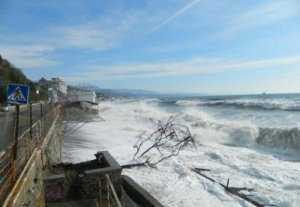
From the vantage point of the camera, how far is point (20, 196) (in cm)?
565

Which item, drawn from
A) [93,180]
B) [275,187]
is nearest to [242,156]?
[275,187]

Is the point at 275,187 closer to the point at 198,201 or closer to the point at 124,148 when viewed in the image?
the point at 198,201

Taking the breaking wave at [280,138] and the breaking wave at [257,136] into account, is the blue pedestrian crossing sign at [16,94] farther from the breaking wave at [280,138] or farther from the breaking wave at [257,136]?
the breaking wave at [280,138]

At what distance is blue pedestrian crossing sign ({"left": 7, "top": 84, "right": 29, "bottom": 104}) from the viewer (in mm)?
6372

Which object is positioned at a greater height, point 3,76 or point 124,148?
point 3,76

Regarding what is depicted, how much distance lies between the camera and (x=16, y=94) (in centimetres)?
643

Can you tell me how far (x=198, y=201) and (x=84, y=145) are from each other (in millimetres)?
10429

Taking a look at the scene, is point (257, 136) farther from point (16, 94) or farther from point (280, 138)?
point (16, 94)

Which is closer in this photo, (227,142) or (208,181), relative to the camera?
(208,181)

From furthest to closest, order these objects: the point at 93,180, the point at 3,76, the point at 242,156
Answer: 1. the point at 3,76
2. the point at 242,156
3. the point at 93,180

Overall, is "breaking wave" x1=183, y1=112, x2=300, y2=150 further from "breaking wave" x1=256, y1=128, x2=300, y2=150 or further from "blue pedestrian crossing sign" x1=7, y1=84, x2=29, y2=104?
"blue pedestrian crossing sign" x1=7, y1=84, x2=29, y2=104

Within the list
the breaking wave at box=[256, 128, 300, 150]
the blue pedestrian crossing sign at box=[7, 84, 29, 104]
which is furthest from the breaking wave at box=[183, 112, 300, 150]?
→ the blue pedestrian crossing sign at box=[7, 84, 29, 104]

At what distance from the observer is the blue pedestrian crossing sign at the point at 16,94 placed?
6.37m

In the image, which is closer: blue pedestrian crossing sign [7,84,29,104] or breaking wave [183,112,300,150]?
blue pedestrian crossing sign [7,84,29,104]
